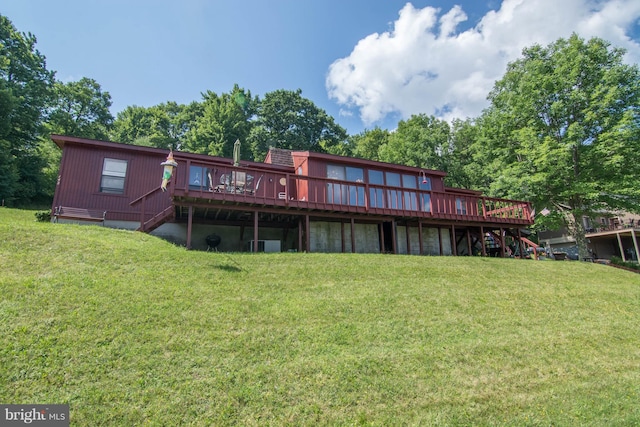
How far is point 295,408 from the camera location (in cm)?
360

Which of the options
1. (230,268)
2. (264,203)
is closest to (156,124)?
(264,203)

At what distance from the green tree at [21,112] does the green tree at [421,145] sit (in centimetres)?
2520

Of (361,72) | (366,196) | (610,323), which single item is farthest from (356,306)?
(361,72)

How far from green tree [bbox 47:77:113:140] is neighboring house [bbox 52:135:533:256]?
18.8m

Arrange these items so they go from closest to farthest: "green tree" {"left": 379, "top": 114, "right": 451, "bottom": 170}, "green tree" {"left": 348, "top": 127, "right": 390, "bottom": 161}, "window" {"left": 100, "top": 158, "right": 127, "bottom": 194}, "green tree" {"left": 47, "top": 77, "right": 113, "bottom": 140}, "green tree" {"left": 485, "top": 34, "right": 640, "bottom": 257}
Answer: "window" {"left": 100, "top": 158, "right": 127, "bottom": 194} < "green tree" {"left": 485, "top": 34, "right": 640, "bottom": 257} < "green tree" {"left": 47, "top": 77, "right": 113, "bottom": 140} < "green tree" {"left": 379, "top": 114, "right": 451, "bottom": 170} < "green tree" {"left": 348, "top": 127, "right": 390, "bottom": 161}

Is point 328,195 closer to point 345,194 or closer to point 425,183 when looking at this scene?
point 345,194

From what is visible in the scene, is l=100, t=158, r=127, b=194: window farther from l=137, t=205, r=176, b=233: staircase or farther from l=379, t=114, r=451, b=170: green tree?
l=379, t=114, r=451, b=170: green tree

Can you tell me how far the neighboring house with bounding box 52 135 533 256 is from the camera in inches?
412

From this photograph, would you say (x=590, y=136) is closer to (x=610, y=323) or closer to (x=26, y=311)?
(x=610, y=323)

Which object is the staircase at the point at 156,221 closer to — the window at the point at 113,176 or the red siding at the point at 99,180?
the red siding at the point at 99,180

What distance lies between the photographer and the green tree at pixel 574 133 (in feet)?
48.0

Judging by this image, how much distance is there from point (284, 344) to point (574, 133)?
54.4ft

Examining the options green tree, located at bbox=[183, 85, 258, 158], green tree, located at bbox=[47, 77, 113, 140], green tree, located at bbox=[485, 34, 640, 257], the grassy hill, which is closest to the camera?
the grassy hill

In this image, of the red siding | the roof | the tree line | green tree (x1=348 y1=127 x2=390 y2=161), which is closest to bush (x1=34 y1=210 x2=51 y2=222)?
the red siding
